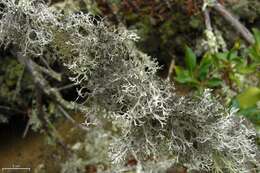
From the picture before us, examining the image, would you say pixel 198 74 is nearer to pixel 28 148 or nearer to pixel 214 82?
pixel 214 82

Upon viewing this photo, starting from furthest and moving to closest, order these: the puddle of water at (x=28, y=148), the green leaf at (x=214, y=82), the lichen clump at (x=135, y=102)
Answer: the puddle of water at (x=28, y=148) → the green leaf at (x=214, y=82) → the lichen clump at (x=135, y=102)

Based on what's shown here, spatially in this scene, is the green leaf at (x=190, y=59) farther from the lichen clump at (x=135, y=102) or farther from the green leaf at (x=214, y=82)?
the lichen clump at (x=135, y=102)

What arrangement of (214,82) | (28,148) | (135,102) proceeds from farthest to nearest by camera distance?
(28,148)
(214,82)
(135,102)

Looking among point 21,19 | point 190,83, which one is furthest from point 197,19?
point 21,19

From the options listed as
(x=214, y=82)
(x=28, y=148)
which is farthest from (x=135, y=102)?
(x=28, y=148)

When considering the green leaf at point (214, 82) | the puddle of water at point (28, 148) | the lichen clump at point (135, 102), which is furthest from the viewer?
the puddle of water at point (28, 148)

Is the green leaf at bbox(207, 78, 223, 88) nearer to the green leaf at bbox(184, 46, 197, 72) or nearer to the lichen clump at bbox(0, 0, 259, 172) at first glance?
the green leaf at bbox(184, 46, 197, 72)

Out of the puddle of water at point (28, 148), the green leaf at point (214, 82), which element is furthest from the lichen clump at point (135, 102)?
the puddle of water at point (28, 148)

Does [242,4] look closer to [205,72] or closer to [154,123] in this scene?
[205,72]
